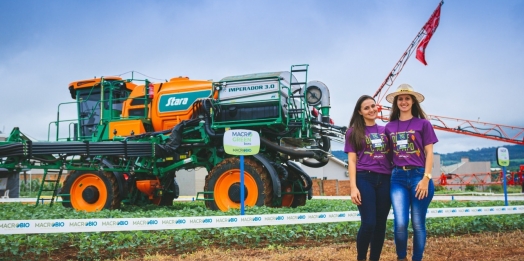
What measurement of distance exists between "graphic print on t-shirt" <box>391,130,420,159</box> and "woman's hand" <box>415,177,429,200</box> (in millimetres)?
298

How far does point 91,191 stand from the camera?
43.3 feet

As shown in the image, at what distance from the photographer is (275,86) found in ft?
39.4

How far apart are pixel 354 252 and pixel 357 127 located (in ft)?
7.30

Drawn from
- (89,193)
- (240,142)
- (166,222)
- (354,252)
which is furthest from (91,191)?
(354,252)

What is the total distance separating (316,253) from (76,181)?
8.73 metres

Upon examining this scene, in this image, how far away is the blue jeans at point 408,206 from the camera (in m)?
5.23

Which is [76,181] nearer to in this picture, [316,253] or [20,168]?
[20,168]

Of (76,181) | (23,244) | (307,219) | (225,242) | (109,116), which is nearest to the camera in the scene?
(23,244)

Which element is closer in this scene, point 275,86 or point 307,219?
point 307,219

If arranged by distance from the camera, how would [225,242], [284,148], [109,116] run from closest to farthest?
1. [225,242]
2. [284,148]
3. [109,116]

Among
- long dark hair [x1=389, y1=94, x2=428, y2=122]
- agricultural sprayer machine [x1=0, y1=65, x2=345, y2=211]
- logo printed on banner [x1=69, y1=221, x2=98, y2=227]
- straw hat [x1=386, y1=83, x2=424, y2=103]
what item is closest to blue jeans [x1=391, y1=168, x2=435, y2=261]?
long dark hair [x1=389, y1=94, x2=428, y2=122]

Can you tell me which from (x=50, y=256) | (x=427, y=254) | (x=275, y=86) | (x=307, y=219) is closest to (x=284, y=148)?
(x=275, y=86)

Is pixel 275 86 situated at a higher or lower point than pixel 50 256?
higher

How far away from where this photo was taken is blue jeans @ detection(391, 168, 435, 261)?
17.2 feet
